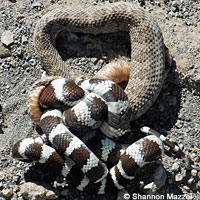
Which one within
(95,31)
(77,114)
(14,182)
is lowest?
(14,182)

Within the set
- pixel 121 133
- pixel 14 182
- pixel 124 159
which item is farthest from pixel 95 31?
pixel 14 182

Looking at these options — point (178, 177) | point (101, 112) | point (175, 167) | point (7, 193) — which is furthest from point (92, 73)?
point (7, 193)

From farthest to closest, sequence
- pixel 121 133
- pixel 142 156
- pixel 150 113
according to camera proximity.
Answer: pixel 150 113 < pixel 121 133 < pixel 142 156

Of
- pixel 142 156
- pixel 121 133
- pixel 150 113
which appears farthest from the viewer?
pixel 150 113

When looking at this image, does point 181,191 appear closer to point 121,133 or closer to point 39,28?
point 121,133

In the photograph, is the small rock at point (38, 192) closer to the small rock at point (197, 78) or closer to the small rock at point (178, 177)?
the small rock at point (178, 177)

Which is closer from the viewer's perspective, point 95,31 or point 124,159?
point 124,159

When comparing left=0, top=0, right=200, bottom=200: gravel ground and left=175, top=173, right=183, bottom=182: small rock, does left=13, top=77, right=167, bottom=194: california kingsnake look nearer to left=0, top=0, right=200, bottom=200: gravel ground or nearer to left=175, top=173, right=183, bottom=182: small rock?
left=0, top=0, right=200, bottom=200: gravel ground

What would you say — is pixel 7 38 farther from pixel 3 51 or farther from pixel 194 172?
pixel 194 172
